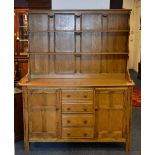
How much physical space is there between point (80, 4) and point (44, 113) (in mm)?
1641

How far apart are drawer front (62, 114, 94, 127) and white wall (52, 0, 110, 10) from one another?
5.10 feet

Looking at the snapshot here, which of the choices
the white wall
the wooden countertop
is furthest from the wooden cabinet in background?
the wooden countertop

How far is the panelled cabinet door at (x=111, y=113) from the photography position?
352cm

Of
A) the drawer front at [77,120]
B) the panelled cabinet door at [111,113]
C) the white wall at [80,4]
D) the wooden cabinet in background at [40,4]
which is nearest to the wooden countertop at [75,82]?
the panelled cabinet door at [111,113]

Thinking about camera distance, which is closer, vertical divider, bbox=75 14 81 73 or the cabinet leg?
the cabinet leg

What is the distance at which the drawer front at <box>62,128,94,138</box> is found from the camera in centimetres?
359

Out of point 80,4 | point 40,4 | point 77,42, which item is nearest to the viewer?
point 77,42

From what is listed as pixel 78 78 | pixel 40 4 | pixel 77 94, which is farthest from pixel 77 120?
pixel 40 4

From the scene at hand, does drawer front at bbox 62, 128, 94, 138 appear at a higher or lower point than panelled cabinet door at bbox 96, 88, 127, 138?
lower

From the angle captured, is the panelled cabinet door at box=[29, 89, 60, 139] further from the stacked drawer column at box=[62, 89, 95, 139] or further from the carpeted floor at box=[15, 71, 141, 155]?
the carpeted floor at box=[15, 71, 141, 155]

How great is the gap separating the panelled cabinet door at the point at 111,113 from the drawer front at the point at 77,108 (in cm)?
10

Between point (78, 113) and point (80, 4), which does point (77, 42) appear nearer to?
point (80, 4)

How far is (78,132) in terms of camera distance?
3.60 meters
